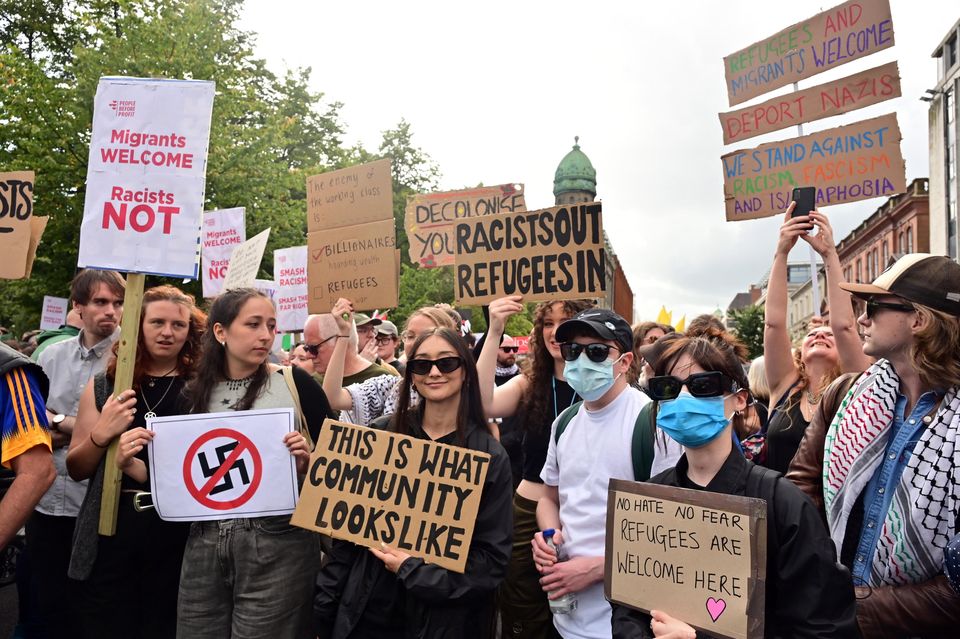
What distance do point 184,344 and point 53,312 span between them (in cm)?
1054

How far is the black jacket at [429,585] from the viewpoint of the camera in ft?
9.85

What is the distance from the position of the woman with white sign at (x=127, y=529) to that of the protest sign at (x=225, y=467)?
17cm

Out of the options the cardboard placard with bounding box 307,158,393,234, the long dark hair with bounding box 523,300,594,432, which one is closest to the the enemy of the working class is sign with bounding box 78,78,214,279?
the cardboard placard with bounding box 307,158,393,234

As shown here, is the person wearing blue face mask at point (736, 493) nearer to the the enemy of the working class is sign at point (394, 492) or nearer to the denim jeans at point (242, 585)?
the the enemy of the working class is sign at point (394, 492)

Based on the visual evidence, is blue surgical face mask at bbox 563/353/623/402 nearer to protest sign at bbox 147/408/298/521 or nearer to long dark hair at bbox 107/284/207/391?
protest sign at bbox 147/408/298/521

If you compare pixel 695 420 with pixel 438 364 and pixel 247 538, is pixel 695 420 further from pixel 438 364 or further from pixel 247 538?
pixel 247 538

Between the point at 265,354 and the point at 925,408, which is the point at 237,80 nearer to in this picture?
the point at 265,354

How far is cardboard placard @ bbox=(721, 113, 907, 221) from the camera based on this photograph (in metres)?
4.49

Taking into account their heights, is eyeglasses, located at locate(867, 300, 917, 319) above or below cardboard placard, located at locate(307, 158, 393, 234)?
below

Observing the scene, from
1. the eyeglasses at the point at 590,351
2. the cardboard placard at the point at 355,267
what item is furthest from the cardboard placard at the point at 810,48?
the eyeglasses at the point at 590,351

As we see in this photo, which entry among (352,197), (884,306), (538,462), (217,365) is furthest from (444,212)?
(884,306)

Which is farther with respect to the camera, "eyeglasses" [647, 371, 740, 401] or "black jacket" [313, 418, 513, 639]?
"black jacket" [313, 418, 513, 639]

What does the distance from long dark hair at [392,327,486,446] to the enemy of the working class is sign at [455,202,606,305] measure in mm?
971

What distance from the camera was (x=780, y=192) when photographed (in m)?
4.80
